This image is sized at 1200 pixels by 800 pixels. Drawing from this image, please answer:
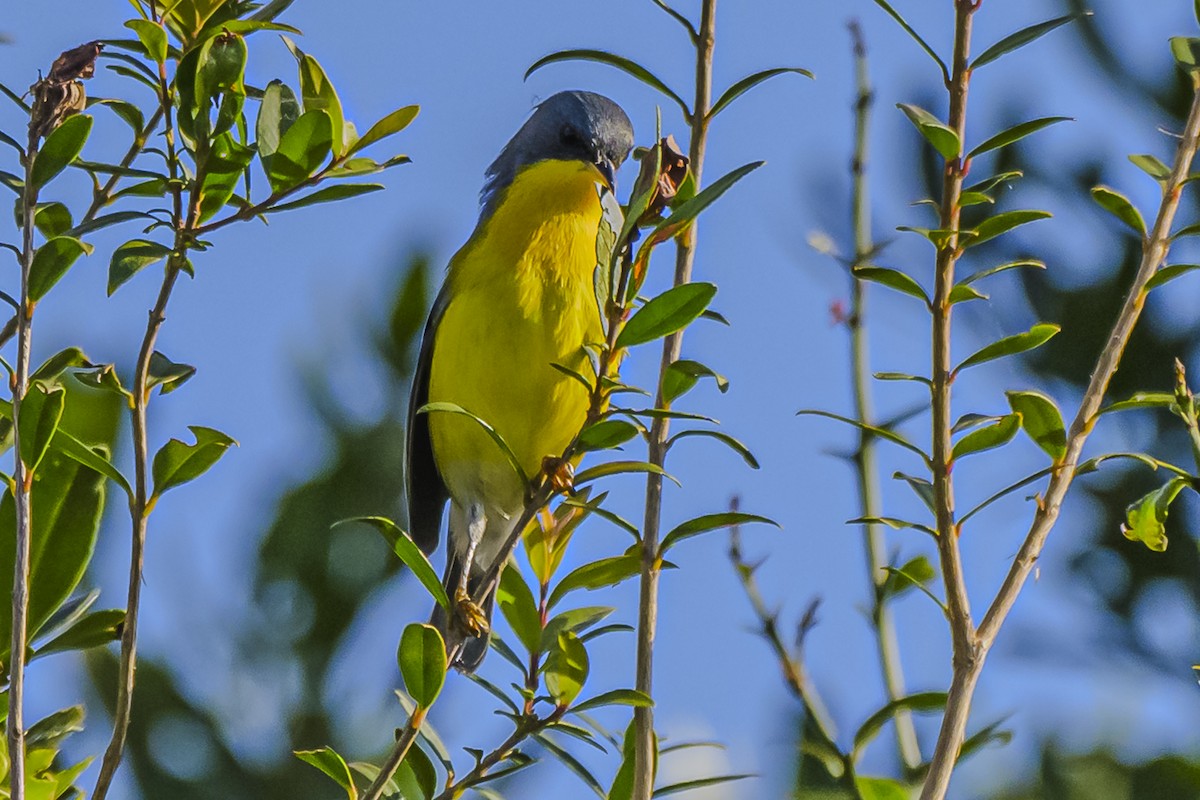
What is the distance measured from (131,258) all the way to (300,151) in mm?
219

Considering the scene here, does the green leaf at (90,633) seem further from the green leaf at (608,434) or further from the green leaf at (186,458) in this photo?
the green leaf at (608,434)

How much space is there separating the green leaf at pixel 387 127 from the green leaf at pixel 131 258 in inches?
10.4

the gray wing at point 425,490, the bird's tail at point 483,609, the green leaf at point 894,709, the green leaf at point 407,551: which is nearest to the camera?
the green leaf at point 407,551

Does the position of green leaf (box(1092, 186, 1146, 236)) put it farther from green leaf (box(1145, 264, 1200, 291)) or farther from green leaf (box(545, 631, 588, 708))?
green leaf (box(545, 631, 588, 708))

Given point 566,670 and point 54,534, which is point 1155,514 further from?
point 54,534

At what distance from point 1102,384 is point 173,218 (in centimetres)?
94

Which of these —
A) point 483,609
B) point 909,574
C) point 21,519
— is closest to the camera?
point 21,519

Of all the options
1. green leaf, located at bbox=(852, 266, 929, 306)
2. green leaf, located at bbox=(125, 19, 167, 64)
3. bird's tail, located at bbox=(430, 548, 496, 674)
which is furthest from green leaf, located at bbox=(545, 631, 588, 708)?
bird's tail, located at bbox=(430, 548, 496, 674)

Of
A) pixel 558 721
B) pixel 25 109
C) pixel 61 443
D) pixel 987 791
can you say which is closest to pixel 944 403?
pixel 558 721

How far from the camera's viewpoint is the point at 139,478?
4.49 feet

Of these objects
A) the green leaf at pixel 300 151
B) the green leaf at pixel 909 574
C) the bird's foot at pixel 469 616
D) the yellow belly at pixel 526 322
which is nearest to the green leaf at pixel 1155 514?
the green leaf at pixel 909 574

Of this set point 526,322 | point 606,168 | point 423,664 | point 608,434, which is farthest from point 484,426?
point 606,168

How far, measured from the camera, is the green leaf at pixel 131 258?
1464 mm

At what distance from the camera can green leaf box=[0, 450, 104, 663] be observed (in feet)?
5.19
